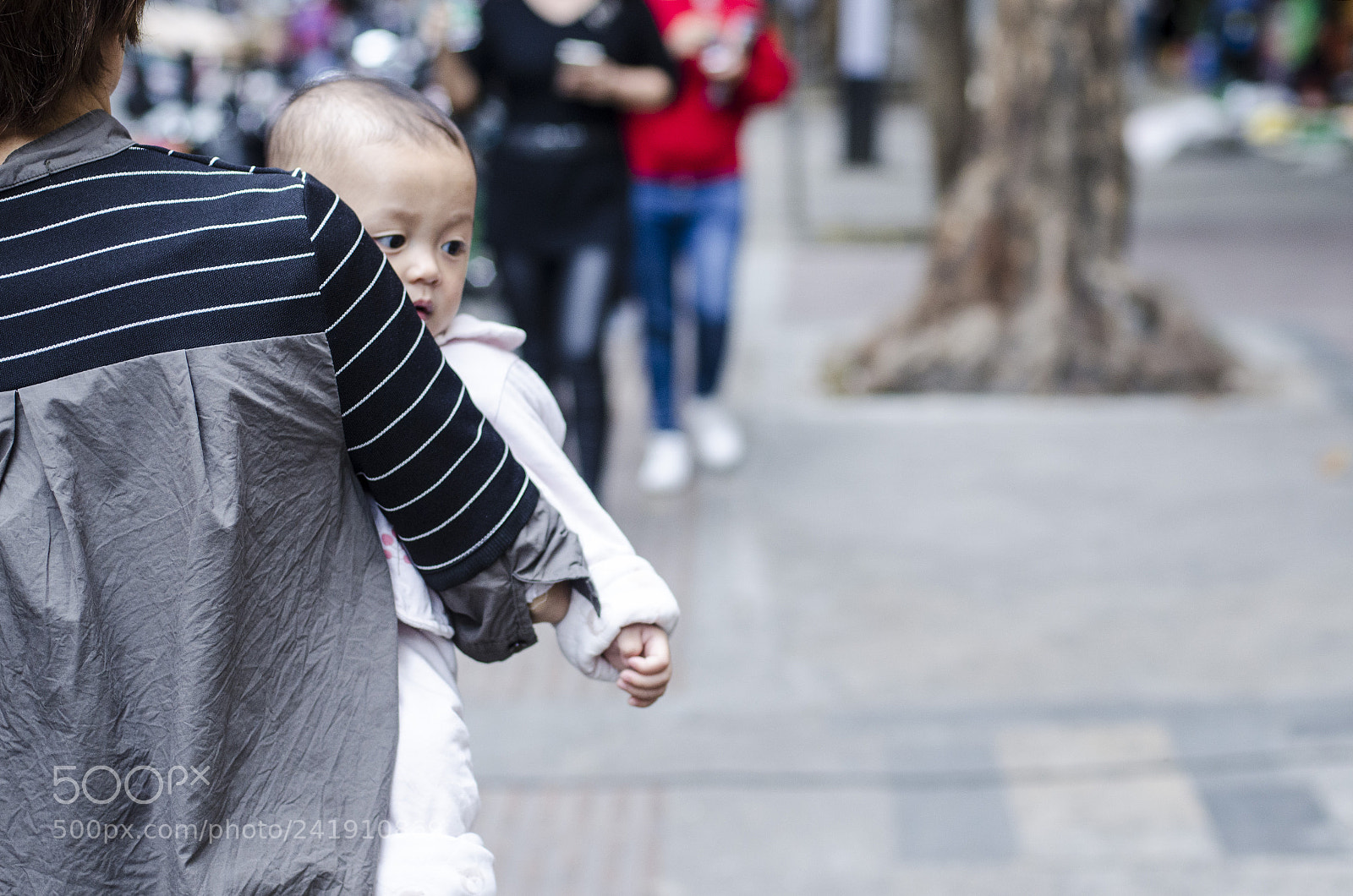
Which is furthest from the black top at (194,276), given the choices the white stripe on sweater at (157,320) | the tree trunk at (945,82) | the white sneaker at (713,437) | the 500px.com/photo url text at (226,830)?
the tree trunk at (945,82)

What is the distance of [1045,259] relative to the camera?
6695 mm

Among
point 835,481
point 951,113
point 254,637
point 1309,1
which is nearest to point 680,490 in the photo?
point 835,481

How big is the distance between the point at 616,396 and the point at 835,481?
1551mm

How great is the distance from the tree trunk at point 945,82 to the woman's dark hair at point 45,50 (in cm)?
842

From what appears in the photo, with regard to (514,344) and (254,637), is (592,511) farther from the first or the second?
(254,637)

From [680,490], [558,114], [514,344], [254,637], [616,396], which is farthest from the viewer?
[616,396]

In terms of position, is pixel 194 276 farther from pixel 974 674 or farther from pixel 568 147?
pixel 568 147

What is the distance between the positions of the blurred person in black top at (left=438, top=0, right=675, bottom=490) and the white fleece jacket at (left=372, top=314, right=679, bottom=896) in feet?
9.43

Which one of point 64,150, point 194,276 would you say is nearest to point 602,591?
point 194,276

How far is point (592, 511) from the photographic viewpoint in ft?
5.53

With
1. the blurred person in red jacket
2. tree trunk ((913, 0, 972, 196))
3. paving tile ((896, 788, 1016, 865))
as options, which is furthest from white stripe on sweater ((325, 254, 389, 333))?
tree trunk ((913, 0, 972, 196))

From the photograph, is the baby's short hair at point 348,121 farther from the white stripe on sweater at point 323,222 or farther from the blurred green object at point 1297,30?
the blurred green object at point 1297,30

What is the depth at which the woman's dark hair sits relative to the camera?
1.31 meters

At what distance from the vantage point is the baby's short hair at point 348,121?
170 cm
